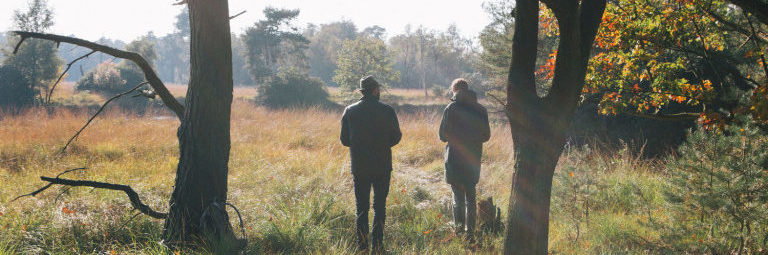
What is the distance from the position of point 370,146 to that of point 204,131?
1.44 metres

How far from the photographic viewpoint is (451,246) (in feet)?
12.8

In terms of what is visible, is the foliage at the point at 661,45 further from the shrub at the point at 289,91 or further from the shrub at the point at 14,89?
the shrub at the point at 14,89

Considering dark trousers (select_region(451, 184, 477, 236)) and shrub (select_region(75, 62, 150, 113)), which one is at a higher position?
shrub (select_region(75, 62, 150, 113))

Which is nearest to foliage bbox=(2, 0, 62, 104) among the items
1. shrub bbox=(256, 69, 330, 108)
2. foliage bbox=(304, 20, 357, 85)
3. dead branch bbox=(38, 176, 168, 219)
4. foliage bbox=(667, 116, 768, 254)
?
shrub bbox=(256, 69, 330, 108)

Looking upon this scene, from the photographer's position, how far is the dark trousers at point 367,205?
3828mm

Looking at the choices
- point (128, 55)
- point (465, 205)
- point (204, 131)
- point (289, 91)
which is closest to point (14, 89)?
point (289, 91)

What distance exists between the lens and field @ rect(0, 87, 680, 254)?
3766mm

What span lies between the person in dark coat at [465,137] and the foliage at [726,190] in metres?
1.81

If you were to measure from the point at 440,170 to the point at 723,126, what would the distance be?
4.59 m

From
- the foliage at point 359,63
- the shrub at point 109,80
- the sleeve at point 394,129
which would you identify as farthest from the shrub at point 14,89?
A: the sleeve at point 394,129

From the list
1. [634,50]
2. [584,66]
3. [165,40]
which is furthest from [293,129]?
[165,40]

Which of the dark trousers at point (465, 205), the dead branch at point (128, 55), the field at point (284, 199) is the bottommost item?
the field at point (284, 199)

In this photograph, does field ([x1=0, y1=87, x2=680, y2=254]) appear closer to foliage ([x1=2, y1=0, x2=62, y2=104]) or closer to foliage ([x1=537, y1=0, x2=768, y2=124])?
foliage ([x1=537, y1=0, x2=768, y2=124])

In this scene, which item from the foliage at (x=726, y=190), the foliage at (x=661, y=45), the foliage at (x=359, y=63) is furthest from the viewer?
the foliage at (x=359, y=63)
